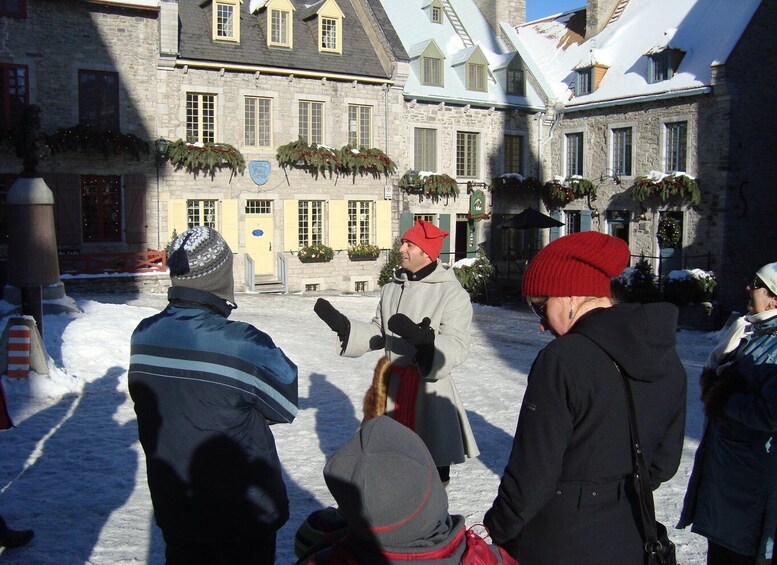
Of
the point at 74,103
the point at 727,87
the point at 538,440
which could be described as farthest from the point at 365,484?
the point at 727,87

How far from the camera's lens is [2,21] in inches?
699

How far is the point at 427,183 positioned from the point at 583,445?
2108 cm

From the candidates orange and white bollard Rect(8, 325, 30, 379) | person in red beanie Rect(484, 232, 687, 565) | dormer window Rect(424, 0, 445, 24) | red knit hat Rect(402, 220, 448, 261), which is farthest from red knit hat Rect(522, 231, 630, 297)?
dormer window Rect(424, 0, 445, 24)

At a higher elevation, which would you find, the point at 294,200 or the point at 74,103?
the point at 74,103

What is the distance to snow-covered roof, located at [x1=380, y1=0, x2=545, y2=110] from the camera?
23625 millimetres

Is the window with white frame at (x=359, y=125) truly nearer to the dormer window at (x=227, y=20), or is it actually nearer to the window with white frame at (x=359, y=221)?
the window with white frame at (x=359, y=221)

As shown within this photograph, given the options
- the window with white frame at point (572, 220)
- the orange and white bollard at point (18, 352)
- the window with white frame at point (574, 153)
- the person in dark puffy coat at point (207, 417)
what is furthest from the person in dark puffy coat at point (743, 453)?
the window with white frame at point (574, 153)

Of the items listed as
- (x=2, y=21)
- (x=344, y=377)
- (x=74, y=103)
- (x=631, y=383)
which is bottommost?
(x=344, y=377)

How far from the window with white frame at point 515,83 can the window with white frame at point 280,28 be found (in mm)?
7786

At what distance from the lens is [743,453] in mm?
3344

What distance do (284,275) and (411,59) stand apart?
8.26 meters

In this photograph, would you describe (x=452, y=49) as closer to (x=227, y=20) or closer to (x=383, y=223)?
(x=383, y=223)

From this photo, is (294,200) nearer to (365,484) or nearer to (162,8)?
(162,8)

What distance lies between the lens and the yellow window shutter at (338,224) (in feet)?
72.0
